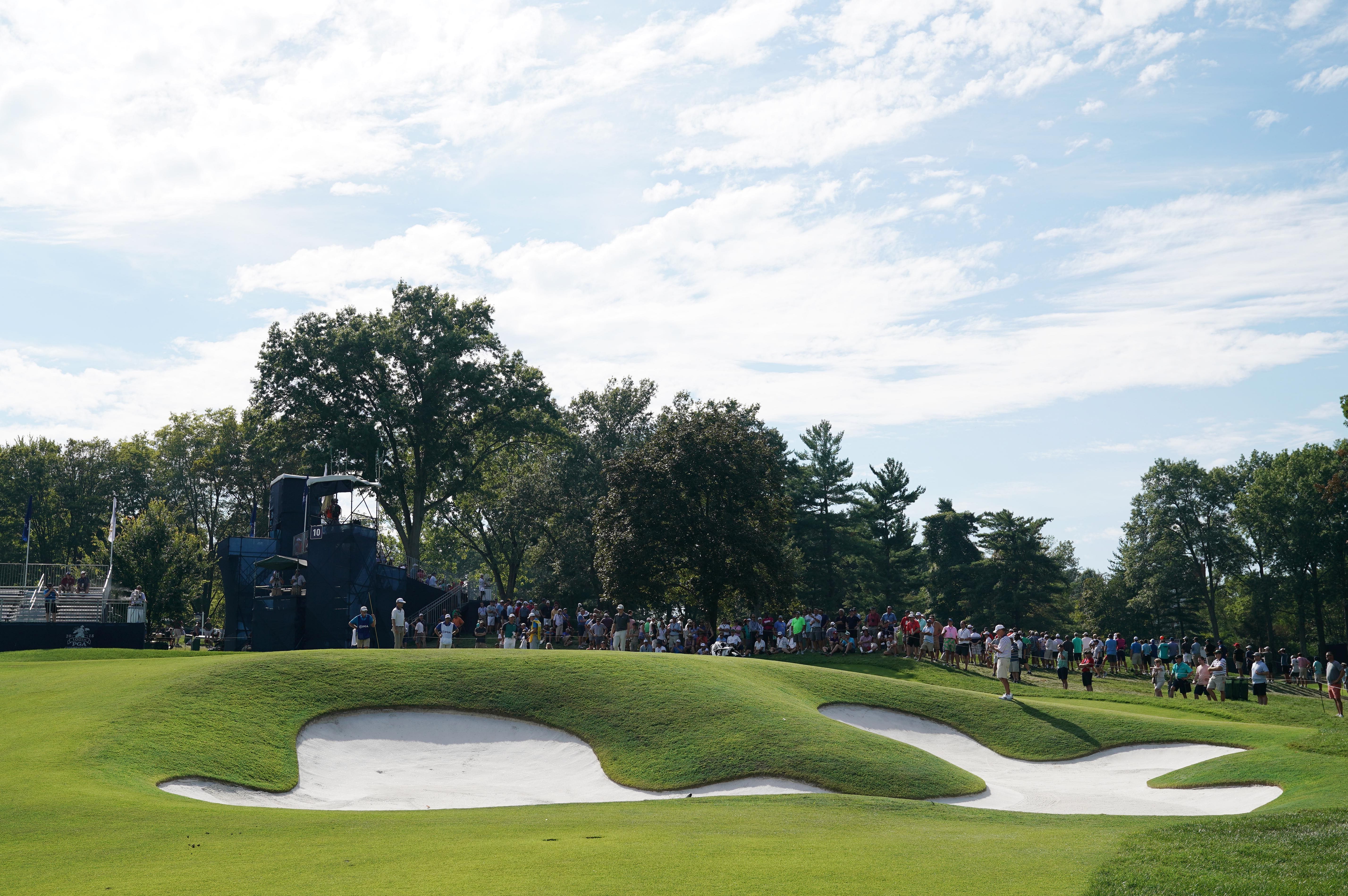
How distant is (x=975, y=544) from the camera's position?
256ft

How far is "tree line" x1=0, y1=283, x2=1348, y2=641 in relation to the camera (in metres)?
46.2

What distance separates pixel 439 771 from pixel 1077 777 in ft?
48.8

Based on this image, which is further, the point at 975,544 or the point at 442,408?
the point at 975,544

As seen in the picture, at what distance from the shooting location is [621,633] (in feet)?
115

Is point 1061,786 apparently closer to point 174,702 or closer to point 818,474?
point 174,702

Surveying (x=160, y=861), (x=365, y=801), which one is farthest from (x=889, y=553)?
(x=160, y=861)

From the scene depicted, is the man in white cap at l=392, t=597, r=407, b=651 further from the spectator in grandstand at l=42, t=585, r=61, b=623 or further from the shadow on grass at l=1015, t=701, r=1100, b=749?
the shadow on grass at l=1015, t=701, r=1100, b=749

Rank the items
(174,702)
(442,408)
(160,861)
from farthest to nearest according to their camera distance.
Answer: (442,408) → (174,702) → (160,861)

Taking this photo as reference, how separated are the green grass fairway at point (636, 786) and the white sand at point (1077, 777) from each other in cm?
42

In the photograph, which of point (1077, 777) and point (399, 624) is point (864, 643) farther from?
point (399, 624)

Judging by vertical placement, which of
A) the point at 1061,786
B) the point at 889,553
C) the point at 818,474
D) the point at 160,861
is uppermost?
the point at 818,474

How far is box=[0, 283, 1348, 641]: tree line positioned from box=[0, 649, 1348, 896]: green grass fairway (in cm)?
1669

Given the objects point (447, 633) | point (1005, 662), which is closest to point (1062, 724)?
point (1005, 662)

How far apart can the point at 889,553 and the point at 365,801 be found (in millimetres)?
61249
